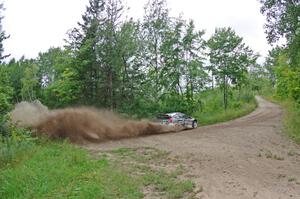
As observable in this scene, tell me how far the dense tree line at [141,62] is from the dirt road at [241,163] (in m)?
13.9

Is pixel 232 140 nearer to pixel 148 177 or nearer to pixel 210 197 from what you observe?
pixel 148 177

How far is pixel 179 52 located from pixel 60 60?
13.8 m

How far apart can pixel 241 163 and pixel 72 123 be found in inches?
471

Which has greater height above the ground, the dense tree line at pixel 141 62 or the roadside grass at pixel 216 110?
the dense tree line at pixel 141 62

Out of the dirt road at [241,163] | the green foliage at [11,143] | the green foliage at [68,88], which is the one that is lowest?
the dirt road at [241,163]

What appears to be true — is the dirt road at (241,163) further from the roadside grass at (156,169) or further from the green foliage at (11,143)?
the green foliage at (11,143)

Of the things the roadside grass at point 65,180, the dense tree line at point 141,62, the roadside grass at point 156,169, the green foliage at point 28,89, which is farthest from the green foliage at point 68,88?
the green foliage at point 28,89

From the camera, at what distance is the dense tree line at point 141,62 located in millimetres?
34594

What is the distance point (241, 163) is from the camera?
13.4 meters

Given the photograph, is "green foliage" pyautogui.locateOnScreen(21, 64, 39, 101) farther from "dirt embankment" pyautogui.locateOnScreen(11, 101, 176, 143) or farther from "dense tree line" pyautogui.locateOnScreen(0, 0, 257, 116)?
"dirt embankment" pyautogui.locateOnScreen(11, 101, 176, 143)

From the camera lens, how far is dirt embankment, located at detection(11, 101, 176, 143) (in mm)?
21891

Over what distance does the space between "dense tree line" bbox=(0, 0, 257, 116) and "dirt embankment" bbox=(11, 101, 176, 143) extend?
9283 millimetres

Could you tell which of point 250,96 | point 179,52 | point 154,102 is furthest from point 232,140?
point 250,96

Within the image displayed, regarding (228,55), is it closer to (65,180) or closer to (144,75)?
(144,75)
